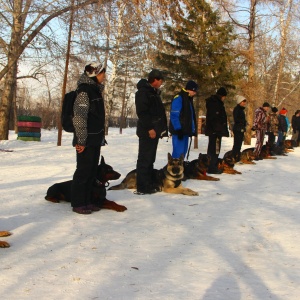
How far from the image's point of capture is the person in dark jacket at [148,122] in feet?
17.6

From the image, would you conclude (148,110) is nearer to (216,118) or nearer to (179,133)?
(179,133)

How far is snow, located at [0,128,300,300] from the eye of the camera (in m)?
2.41

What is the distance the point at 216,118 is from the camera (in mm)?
7863

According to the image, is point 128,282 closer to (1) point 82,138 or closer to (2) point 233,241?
(2) point 233,241

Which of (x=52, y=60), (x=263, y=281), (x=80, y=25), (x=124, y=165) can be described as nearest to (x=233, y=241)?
(x=263, y=281)

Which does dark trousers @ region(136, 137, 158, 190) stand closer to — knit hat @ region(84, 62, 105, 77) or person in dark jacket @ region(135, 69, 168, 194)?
person in dark jacket @ region(135, 69, 168, 194)

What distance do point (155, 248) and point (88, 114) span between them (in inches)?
75.7

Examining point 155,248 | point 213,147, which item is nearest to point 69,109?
point 155,248

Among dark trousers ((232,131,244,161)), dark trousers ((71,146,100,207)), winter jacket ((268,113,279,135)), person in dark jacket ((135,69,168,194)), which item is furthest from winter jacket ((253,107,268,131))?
dark trousers ((71,146,100,207))

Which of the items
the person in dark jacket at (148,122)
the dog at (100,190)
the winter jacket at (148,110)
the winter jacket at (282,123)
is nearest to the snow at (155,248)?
the dog at (100,190)

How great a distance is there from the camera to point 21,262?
2.78 meters

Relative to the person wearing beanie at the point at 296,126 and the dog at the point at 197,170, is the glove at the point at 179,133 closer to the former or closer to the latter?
the dog at the point at 197,170

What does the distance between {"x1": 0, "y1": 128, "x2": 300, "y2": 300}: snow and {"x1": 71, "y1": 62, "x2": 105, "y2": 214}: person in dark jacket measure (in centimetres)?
29

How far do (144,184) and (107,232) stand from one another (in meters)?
2.07
